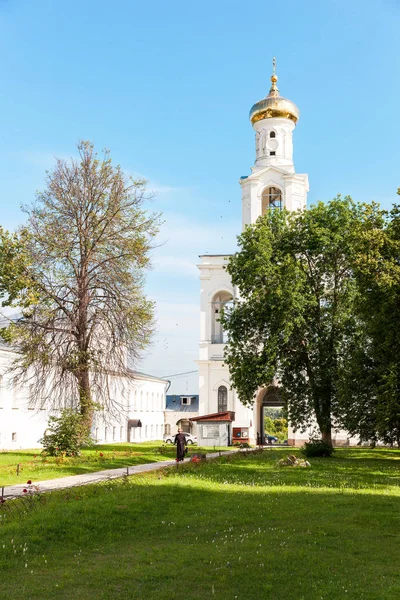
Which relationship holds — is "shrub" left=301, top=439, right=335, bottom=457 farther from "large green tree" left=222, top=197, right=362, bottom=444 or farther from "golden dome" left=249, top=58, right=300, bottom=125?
"golden dome" left=249, top=58, right=300, bottom=125

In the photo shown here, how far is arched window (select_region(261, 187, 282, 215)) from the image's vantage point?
48.9 m

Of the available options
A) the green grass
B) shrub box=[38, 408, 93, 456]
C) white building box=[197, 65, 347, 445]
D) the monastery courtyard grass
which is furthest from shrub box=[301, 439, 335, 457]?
white building box=[197, 65, 347, 445]

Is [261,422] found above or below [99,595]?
above

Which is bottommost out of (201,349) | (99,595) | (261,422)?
(99,595)

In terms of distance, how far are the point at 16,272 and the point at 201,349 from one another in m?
23.3

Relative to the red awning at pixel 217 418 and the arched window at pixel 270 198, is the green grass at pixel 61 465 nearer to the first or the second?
the red awning at pixel 217 418

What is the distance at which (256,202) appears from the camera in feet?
160

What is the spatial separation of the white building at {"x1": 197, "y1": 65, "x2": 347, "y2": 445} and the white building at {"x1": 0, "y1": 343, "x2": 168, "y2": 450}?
5710 mm

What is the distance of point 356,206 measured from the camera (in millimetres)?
34656

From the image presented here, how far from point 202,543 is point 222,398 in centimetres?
3834

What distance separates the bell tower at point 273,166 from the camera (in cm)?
4831

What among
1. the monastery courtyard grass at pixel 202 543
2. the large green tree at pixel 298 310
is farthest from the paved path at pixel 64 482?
the large green tree at pixel 298 310

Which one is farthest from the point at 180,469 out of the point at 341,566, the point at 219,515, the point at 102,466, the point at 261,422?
the point at 261,422

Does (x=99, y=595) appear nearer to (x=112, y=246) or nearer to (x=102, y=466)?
(x=102, y=466)
